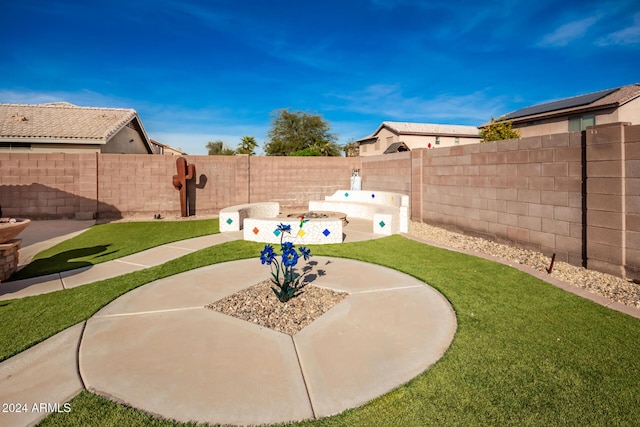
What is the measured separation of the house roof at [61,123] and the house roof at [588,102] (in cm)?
3227

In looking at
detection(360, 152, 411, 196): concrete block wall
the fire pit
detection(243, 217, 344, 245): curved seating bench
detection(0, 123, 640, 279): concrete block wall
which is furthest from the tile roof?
detection(360, 152, 411, 196): concrete block wall

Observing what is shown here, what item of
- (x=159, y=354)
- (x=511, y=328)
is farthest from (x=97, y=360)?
(x=511, y=328)

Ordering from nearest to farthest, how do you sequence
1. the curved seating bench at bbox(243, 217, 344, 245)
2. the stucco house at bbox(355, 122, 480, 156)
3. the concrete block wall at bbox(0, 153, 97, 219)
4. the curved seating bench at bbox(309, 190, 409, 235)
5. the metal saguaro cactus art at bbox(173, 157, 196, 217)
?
the curved seating bench at bbox(243, 217, 344, 245)
the curved seating bench at bbox(309, 190, 409, 235)
the concrete block wall at bbox(0, 153, 97, 219)
the metal saguaro cactus art at bbox(173, 157, 196, 217)
the stucco house at bbox(355, 122, 480, 156)

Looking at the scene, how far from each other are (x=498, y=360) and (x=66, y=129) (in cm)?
2321

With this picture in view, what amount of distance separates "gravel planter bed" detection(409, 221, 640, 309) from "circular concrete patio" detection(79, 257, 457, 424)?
287 centimetres

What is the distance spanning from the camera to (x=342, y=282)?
5.81 metres

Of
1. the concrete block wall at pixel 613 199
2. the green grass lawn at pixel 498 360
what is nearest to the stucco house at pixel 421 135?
the concrete block wall at pixel 613 199

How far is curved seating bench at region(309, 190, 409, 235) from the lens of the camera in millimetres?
10422

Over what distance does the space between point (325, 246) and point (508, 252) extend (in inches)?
183

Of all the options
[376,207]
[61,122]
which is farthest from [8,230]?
[61,122]

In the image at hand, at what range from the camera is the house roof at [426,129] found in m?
41.0

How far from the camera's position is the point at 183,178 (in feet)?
47.0

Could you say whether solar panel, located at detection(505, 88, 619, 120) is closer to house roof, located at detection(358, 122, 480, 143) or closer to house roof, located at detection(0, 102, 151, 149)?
house roof, located at detection(358, 122, 480, 143)

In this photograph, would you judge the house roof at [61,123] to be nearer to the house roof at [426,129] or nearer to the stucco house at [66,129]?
the stucco house at [66,129]
